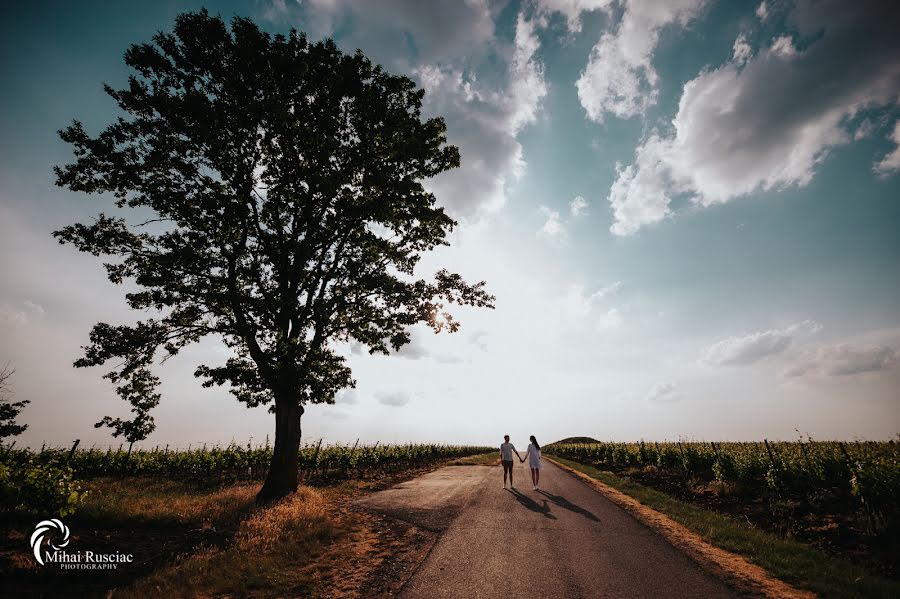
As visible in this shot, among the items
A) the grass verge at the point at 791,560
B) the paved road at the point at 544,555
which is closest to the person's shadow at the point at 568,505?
the paved road at the point at 544,555

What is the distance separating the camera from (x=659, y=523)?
31.2ft

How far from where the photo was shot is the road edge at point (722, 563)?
18.1 feet

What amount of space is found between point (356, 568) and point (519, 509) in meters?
5.96

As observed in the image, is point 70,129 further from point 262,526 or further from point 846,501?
point 846,501

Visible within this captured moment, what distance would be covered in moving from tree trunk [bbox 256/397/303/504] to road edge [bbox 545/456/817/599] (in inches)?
458

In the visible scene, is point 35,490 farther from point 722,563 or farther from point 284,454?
point 722,563

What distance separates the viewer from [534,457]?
1508 cm

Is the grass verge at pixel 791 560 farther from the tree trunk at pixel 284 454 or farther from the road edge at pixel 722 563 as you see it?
the tree trunk at pixel 284 454

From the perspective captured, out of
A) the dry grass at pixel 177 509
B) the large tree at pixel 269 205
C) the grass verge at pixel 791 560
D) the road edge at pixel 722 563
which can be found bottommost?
the grass verge at pixel 791 560

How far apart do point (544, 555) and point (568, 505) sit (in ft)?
18.4
